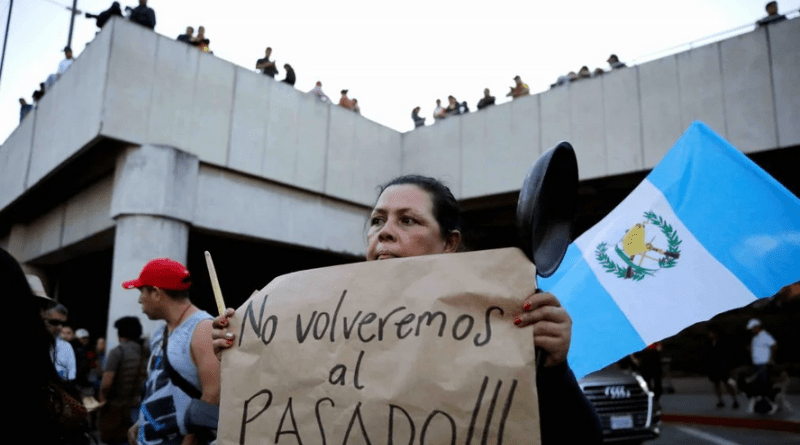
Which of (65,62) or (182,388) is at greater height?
(65,62)

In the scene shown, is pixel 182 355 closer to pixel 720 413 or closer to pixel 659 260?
pixel 659 260

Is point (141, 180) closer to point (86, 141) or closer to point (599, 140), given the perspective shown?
point (86, 141)

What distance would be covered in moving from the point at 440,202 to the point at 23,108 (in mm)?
16558

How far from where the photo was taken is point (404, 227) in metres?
1.82

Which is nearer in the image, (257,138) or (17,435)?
(17,435)

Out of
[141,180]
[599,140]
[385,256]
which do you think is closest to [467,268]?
[385,256]

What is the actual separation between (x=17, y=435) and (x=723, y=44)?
12.4 m

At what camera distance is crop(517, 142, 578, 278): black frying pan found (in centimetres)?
123

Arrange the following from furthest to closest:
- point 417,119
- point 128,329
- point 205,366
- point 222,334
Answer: point 417,119, point 128,329, point 205,366, point 222,334

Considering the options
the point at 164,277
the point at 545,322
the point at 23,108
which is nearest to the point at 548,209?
the point at 545,322

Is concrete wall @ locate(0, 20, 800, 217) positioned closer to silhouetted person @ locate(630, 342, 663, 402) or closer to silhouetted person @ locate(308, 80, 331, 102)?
silhouetted person @ locate(308, 80, 331, 102)

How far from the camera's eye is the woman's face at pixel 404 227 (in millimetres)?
1774

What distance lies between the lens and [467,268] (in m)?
1.39

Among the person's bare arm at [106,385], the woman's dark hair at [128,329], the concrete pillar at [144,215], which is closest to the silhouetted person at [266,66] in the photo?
the concrete pillar at [144,215]
